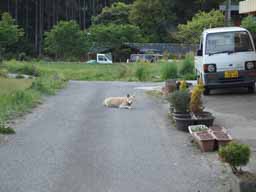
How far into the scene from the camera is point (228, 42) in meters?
18.3

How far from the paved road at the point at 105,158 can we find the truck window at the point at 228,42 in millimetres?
4275

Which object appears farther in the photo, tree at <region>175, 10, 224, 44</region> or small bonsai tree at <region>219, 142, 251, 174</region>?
tree at <region>175, 10, 224, 44</region>

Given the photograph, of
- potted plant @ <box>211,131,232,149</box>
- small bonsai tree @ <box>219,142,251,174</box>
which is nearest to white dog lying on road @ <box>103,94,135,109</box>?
potted plant @ <box>211,131,232,149</box>

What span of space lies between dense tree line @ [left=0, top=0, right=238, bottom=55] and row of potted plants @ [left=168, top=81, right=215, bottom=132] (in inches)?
2381

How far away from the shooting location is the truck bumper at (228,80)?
59.1ft

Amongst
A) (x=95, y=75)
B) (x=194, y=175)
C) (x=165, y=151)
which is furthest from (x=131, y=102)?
(x=95, y=75)

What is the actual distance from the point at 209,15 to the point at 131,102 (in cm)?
4828

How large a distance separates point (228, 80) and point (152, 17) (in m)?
56.7

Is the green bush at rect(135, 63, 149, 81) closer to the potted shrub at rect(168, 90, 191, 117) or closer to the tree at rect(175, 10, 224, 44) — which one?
the potted shrub at rect(168, 90, 191, 117)

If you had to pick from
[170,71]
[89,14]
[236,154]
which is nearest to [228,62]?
[236,154]

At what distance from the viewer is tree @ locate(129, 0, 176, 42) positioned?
72.8m

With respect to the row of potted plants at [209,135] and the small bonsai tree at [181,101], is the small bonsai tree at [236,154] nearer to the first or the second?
the row of potted plants at [209,135]

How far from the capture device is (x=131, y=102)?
17.2 metres

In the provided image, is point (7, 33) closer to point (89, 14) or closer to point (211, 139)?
point (89, 14)
